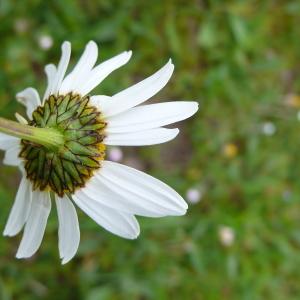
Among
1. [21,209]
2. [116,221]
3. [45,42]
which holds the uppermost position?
[45,42]

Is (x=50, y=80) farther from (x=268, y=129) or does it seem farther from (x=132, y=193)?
(x=268, y=129)

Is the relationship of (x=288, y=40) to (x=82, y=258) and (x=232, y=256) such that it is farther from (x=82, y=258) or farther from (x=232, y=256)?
(x=82, y=258)

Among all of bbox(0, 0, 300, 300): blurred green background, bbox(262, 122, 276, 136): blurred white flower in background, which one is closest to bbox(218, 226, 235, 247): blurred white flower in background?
bbox(0, 0, 300, 300): blurred green background

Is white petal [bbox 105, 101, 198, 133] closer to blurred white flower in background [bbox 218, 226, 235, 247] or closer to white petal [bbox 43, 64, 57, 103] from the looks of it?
white petal [bbox 43, 64, 57, 103]

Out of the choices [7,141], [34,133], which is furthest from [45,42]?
[34,133]

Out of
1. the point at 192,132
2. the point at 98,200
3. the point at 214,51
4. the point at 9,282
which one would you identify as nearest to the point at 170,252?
the point at 192,132

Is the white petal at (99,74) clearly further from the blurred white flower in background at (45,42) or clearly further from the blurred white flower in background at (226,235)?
the blurred white flower in background at (226,235)

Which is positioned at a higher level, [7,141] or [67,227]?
[7,141]
